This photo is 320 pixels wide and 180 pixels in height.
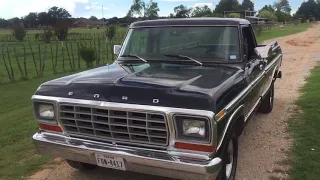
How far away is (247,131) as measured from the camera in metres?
5.94

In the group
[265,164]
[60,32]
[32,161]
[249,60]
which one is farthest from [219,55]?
[60,32]

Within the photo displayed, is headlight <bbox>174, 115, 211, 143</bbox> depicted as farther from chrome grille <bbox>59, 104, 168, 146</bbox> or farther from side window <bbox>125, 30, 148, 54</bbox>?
side window <bbox>125, 30, 148, 54</bbox>

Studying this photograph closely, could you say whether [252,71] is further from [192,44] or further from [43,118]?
[43,118]

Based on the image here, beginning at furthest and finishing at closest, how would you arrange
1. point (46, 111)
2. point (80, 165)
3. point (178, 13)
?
point (178, 13)
point (80, 165)
point (46, 111)

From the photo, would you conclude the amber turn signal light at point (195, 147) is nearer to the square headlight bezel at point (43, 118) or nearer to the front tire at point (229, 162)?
the front tire at point (229, 162)

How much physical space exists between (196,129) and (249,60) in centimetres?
202

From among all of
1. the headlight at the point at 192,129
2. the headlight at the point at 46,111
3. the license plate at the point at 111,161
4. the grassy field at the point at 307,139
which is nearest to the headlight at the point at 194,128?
the headlight at the point at 192,129

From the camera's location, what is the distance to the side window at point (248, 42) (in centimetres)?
470

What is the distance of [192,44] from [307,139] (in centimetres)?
240

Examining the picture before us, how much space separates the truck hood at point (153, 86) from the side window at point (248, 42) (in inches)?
22.9

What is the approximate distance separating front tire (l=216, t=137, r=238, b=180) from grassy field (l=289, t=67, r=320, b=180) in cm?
75

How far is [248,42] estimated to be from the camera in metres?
5.05

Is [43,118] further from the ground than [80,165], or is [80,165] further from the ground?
[43,118]

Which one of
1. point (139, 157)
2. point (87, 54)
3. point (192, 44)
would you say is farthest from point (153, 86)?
point (87, 54)
